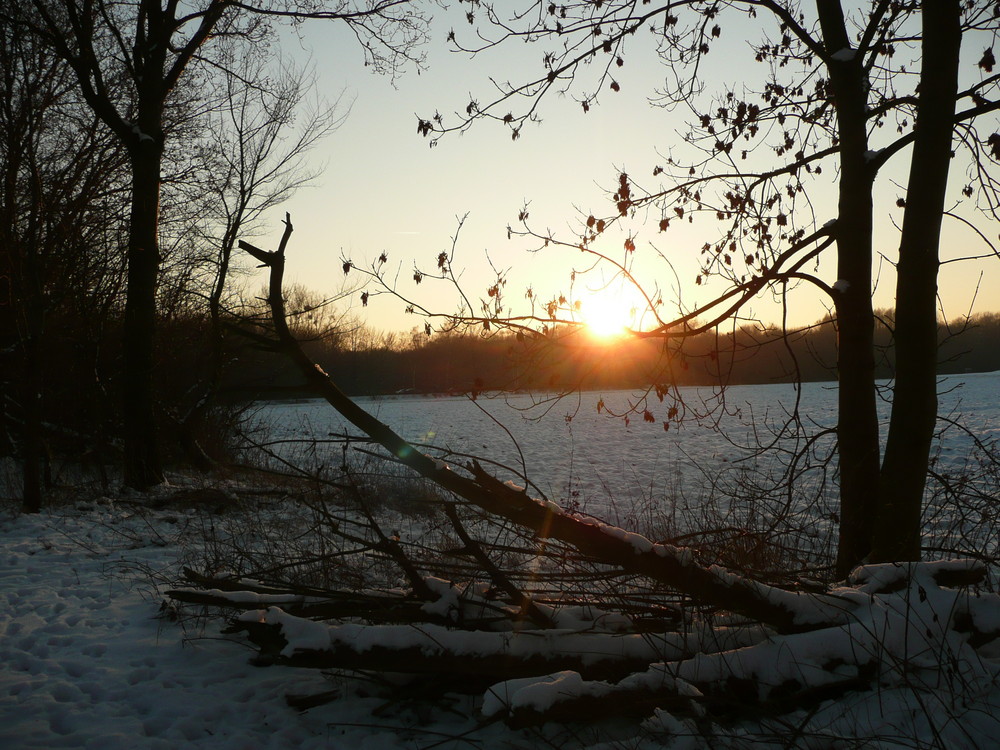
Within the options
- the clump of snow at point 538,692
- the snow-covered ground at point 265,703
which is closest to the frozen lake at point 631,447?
the snow-covered ground at point 265,703

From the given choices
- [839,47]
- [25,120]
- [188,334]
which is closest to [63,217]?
[25,120]

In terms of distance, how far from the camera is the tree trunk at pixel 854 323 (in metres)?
4.67

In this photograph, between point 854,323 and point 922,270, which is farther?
point 854,323

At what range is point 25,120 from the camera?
841cm

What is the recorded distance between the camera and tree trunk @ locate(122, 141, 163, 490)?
400 inches

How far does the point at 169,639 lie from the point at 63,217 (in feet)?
24.1

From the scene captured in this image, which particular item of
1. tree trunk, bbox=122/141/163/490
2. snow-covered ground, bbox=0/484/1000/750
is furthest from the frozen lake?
snow-covered ground, bbox=0/484/1000/750

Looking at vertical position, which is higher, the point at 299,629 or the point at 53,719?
the point at 299,629

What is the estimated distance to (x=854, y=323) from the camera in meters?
4.69

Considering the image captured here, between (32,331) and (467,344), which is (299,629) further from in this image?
(32,331)

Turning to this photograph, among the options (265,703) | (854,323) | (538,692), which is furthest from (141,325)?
(854,323)

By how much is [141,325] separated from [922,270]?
988cm

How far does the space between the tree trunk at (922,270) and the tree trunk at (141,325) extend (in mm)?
9612

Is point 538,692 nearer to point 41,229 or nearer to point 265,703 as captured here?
point 265,703
